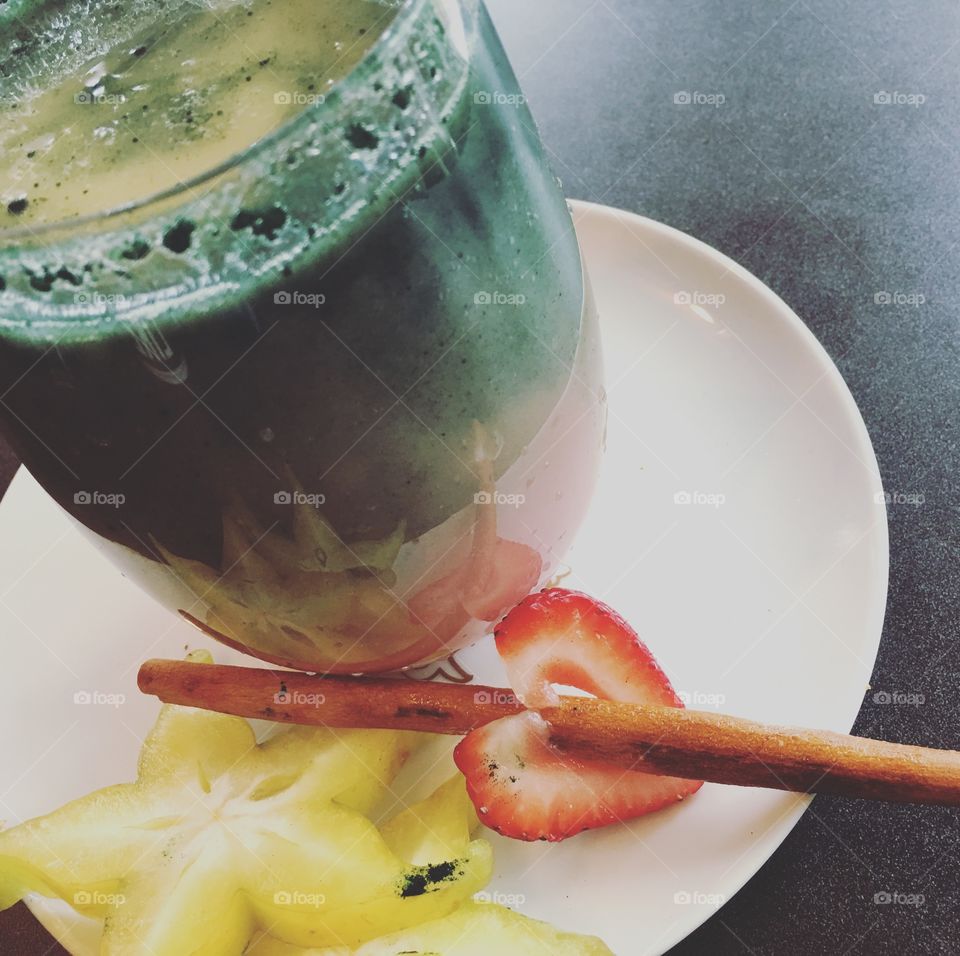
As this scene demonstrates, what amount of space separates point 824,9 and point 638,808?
0.96 meters

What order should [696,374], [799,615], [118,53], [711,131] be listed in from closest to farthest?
[118,53]
[799,615]
[696,374]
[711,131]

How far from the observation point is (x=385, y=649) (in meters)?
0.62

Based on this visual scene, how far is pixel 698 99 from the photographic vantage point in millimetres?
1100

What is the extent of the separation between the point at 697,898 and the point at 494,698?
172 mm

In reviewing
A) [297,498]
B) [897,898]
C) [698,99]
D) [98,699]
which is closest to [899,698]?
[897,898]

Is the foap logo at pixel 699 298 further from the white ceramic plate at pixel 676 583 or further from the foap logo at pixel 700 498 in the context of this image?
the foap logo at pixel 700 498

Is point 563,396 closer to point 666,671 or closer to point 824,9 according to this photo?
point 666,671

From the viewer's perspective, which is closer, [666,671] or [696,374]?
[666,671]

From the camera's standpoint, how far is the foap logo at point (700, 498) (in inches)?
29.0

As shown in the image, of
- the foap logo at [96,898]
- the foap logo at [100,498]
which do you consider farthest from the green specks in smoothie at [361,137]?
the foap logo at [96,898]

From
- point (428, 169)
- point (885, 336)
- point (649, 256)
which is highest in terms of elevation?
point (428, 169)

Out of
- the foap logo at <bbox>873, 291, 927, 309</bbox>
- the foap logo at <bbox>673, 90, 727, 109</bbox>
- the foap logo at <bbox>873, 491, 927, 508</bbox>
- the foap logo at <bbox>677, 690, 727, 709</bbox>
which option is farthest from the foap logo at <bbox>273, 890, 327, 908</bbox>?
the foap logo at <bbox>673, 90, 727, 109</bbox>

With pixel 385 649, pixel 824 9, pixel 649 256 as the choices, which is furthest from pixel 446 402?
pixel 824 9

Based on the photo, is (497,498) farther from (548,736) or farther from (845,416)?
(845,416)
